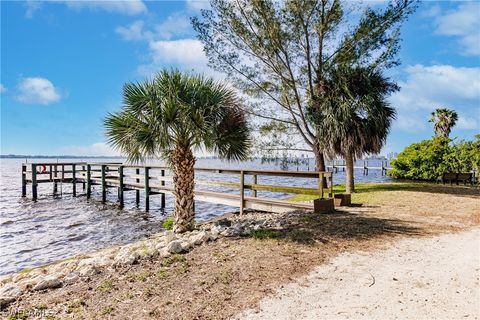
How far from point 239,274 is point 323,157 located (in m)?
13.8

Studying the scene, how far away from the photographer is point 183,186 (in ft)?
26.6

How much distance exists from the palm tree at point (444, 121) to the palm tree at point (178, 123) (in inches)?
1440

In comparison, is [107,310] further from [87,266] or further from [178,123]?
[178,123]

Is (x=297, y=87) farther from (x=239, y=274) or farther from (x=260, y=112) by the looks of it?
(x=239, y=274)

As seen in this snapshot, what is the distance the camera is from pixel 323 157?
57.6 feet

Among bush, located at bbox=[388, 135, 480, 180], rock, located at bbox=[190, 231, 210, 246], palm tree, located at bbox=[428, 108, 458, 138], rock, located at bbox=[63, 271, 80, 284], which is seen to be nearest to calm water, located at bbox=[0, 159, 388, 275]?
rock, located at bbox=[190, 231, 210, 246]

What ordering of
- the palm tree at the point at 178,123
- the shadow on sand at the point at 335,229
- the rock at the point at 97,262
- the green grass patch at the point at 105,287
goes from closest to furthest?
the green grass patch at the point at 105,287 < the rock at the point at 97,262 < the shadow on sand at the point at 335,229 < the palm tree at the point at 178,123

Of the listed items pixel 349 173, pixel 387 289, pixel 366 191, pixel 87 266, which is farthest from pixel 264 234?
pixel 349 173

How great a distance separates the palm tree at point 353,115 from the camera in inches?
627

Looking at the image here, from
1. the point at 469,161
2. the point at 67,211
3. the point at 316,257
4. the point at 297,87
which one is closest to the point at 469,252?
the point at 316,257

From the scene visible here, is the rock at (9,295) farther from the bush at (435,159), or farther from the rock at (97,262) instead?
the bush at (435,159)

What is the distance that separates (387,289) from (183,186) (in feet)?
17.3

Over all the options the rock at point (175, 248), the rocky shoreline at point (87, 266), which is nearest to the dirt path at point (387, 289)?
the rock at point (175, 248)

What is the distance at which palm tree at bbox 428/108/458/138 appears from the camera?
36.8 meters
